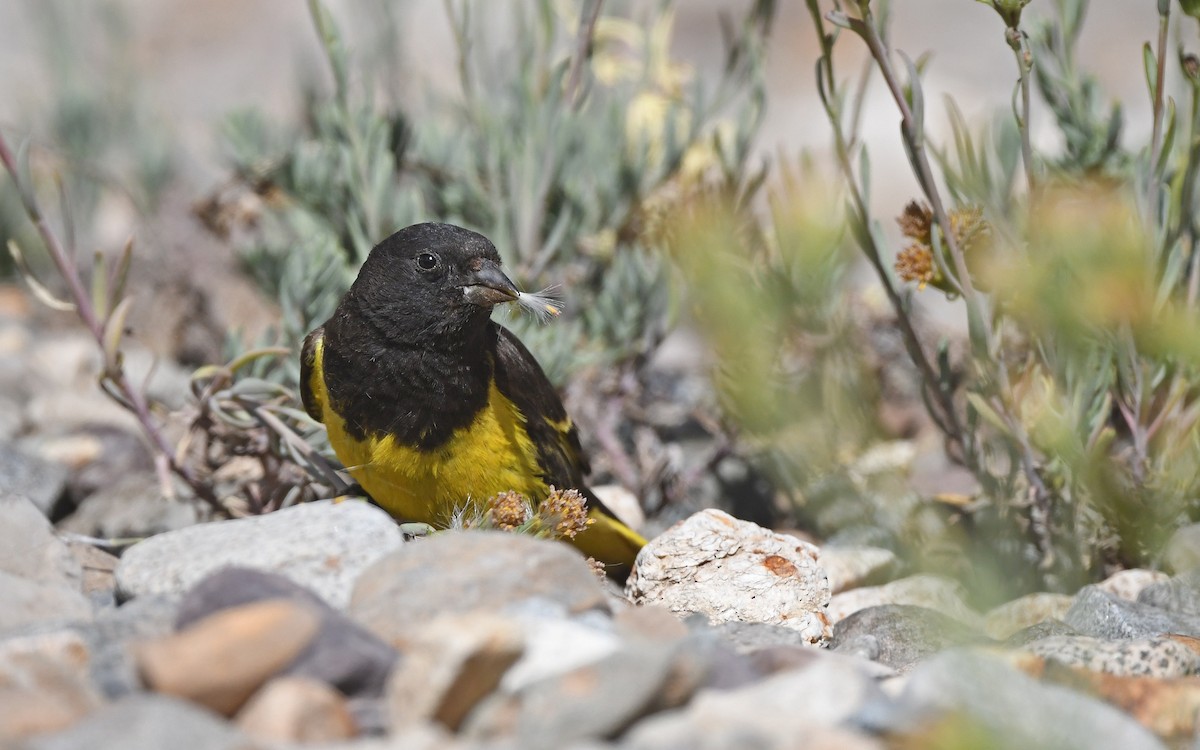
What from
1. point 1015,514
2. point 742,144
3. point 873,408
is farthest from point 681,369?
point 873,408

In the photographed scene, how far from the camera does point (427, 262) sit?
12.1 feet

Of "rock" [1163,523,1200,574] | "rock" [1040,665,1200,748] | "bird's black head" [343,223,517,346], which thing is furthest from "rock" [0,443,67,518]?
"rock" [1163,523,1200,574]

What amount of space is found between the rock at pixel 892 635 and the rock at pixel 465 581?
28.1 inches

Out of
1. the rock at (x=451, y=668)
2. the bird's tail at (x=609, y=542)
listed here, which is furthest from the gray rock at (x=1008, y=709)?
the bird's tail at (x=609, y=542)

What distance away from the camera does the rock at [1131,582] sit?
3.64m

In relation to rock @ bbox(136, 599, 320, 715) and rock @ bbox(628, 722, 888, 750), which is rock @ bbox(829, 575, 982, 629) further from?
rock @ bbox(136, 599, 320, 715)

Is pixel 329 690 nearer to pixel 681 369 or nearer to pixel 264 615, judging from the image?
pixel 264 615

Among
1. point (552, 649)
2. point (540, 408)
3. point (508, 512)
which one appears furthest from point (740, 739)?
point (540, 408)

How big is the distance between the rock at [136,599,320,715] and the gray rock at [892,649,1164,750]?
3.16 ft

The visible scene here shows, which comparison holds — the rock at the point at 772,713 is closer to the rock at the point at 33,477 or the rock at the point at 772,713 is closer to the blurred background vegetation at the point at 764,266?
the blurred background vegetation at the point at 764,266

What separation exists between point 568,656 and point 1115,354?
2.04m

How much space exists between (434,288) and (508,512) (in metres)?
0.87

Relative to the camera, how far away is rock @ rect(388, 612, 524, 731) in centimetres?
203

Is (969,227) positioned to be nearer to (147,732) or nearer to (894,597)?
(894,597)
